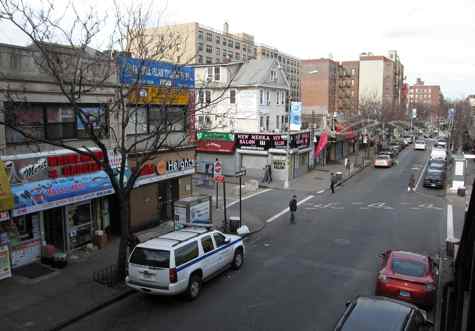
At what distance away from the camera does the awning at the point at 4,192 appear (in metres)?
12.6

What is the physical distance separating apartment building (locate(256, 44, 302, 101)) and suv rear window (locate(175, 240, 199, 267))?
388 ft

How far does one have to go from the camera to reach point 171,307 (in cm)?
1186

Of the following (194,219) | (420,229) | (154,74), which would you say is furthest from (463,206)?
(154,74)

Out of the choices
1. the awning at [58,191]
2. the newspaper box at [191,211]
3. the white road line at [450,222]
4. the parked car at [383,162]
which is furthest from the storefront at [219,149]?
the awning at [58,191]

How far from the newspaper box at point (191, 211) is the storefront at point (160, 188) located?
6.10ft

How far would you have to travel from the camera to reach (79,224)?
1686 centimetres

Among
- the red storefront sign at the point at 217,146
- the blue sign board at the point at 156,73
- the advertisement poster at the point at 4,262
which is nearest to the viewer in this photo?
the advertisement poster at the point at 4,262

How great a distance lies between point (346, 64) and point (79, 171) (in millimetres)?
115917

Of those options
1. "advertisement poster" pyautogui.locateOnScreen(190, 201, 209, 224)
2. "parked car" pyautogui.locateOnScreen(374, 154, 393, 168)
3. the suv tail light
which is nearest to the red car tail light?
the suv tail light

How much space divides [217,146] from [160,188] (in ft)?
61.0

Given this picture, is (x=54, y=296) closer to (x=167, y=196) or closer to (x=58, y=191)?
(x=58, y=191)

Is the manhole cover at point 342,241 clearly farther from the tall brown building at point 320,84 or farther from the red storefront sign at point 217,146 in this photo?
the tall brown building at point 320,84

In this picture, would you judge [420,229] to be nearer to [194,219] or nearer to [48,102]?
[194,219]

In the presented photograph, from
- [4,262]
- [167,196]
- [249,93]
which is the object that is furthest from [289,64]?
[4,262]
